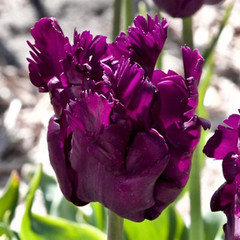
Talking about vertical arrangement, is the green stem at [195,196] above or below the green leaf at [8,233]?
above

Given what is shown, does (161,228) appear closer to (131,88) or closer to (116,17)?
(116,17)

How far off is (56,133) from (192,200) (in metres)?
0.45

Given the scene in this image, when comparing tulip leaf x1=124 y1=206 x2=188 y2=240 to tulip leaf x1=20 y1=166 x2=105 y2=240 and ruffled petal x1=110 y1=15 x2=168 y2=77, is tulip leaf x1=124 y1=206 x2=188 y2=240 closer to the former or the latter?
tulip leaf x1=20 y1=166 x2=105 y2=240

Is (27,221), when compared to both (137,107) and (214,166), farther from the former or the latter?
(214,166)

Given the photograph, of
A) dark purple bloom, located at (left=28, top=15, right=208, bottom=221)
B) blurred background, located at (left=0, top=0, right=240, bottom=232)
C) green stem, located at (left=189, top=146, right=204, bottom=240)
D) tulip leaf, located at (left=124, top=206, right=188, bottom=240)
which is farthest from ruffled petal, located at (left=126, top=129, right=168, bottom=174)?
blurred background, located at (left=0, top=0, right=240, bottom=232)

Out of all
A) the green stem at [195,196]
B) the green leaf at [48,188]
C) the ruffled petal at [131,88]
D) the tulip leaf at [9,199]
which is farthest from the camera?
the green leaf at [48,188]

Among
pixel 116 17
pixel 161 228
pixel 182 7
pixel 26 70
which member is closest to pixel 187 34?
pixel 182 7

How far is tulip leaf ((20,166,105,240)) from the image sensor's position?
116 cm

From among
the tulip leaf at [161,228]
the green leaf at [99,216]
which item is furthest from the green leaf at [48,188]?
the tulip leaf at [161,228]

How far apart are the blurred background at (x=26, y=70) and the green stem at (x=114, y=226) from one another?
1149 mm

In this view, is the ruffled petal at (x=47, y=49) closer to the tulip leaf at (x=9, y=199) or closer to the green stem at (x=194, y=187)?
the green stem at (x=194, y=187)

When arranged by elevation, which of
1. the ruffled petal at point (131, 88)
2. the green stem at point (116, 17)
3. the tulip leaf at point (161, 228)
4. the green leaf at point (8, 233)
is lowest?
the tulip leaf at point (161, 228)

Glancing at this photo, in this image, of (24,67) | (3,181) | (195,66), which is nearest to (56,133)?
(195,66)

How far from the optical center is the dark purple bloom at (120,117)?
634mm
